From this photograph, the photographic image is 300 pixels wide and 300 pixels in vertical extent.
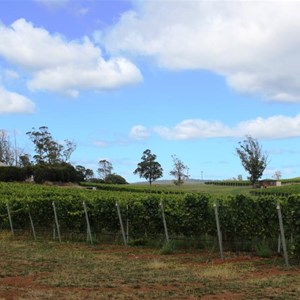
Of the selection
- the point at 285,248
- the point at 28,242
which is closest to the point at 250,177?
the point at 28,242

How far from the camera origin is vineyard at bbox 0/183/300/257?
15047 millimetres

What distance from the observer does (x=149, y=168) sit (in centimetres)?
10756

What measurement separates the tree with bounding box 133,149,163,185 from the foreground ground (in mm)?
89998

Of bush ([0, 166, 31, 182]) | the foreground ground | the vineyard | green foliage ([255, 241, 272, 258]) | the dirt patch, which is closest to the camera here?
the dirt patch

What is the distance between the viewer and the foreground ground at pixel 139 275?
28.5 ft

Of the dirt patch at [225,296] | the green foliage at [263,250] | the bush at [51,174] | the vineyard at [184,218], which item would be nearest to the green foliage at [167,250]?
the vineyard at [184,218]

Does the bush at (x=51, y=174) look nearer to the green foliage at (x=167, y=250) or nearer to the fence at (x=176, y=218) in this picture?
→ the fence at (x=176, y=218)

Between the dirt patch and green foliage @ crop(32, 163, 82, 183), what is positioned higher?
green foliage @ crop(32, 163, 82, 183)

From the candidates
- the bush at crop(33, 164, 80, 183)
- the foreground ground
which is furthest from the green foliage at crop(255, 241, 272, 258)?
the bush at crop(33, 164, 80, 183)

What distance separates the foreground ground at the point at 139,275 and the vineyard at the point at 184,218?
36.8 inches

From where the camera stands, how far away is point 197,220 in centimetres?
1650

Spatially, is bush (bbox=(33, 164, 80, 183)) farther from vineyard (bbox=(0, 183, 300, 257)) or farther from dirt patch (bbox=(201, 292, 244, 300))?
dirt patch (bbox=(201, 292, 244, 300))

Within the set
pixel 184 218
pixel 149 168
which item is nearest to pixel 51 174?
pixel 149 168

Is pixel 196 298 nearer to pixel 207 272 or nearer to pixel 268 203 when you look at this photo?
pixel 207 272
